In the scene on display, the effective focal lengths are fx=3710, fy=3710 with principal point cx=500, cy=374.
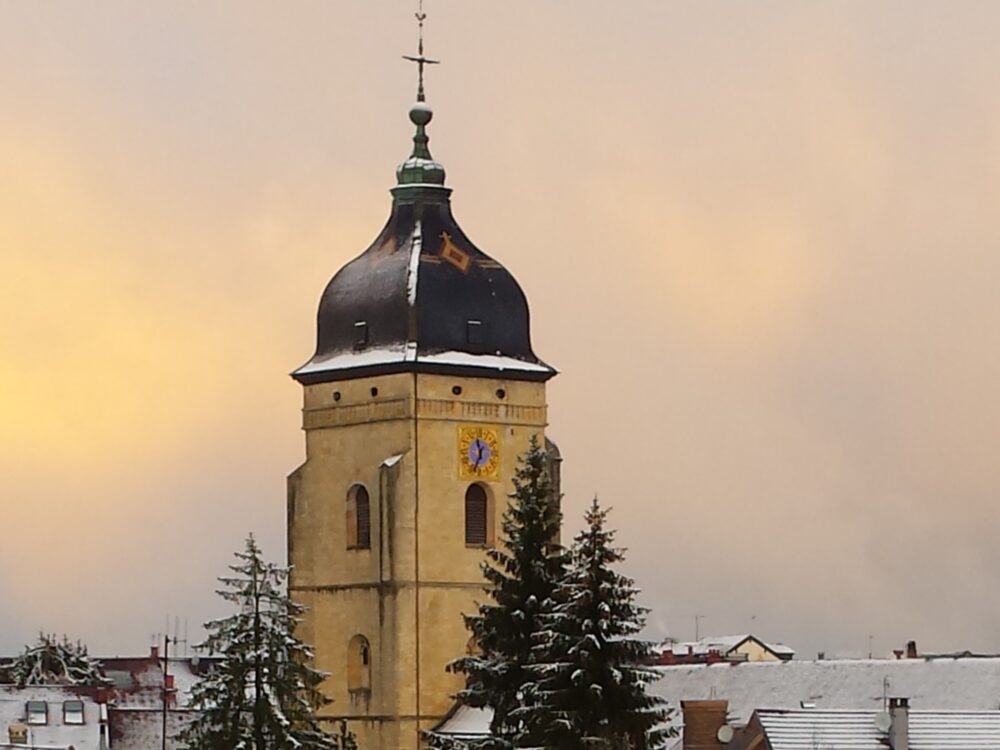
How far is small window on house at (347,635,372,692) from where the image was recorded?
304 ft

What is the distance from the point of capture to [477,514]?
9288 cm

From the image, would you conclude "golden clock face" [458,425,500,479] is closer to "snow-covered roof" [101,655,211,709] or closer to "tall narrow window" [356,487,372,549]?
"tall narrow window" [356,487,372,549]

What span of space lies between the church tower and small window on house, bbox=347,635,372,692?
0.03 metres

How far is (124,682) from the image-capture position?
135 meters

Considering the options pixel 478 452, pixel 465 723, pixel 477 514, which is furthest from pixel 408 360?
pixel 465 723

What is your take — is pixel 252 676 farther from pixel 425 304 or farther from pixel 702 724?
pixel 425 304

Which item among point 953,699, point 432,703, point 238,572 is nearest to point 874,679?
point 953,699

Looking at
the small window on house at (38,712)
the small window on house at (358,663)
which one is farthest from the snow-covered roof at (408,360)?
the small window on house at (38,712)

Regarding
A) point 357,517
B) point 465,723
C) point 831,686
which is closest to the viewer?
point 465,723

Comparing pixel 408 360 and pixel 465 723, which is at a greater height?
pixel 408 360

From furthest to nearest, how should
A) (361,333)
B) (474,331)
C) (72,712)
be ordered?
(72,712) < (361,333) < (474,331)

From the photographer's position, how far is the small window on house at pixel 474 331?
3634 inches

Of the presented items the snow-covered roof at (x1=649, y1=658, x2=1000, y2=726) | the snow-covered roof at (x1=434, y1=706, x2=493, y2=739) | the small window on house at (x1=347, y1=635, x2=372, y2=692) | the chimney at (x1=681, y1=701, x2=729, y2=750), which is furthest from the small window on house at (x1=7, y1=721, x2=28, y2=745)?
the chimney at (x1=681, y1=701, x2=729, y2=750)

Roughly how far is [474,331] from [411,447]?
3321 millimetres
